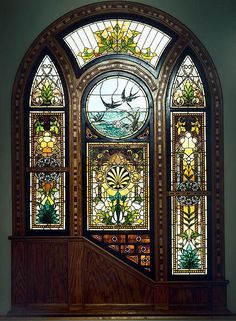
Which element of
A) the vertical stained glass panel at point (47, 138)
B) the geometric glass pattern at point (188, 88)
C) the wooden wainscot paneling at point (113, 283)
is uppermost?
the geometric glass pattern at point (188, 88)

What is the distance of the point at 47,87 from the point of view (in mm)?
4949

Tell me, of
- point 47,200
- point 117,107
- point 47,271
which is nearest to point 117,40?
point 117,107

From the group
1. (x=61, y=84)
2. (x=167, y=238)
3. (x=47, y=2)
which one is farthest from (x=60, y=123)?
(x=167, y=238)

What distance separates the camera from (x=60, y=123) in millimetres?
4941

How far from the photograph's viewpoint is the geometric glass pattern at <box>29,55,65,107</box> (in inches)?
195

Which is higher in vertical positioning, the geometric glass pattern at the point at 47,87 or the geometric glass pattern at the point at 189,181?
the geometric glass pattern at the point at 47,87

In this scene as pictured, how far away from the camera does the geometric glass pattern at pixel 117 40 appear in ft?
16.3

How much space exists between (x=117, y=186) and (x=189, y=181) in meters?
0.65

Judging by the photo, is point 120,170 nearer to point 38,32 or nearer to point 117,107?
point 117,107

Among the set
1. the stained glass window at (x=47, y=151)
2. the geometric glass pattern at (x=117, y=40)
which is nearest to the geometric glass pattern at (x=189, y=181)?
the geometric glass pattern at (x=117, y=40)

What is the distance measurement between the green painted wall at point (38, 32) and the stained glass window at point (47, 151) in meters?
0.21

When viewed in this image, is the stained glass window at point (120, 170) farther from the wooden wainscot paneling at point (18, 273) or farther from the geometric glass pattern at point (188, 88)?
the wooden wainscot paneling at point (18, 273)

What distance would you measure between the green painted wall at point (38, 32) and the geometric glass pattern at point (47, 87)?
0.67 ft
